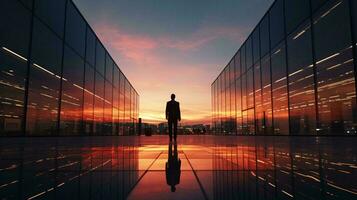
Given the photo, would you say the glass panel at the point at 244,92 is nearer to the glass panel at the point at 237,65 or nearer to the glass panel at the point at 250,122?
the glass panel at the point at 250,122

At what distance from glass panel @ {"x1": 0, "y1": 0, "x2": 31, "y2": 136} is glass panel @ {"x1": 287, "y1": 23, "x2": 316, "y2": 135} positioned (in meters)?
10.8

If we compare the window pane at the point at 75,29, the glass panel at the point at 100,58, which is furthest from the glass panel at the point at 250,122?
the window pane at the point at 75,29

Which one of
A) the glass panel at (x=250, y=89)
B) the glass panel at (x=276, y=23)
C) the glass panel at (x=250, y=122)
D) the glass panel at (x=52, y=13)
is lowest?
the glass panel at (x=250, y=122)

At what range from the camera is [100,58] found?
2252 centimetres

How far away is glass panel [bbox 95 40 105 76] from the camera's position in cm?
2145

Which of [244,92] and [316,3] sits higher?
[316,3]

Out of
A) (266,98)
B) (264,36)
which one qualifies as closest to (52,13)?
(266,98)

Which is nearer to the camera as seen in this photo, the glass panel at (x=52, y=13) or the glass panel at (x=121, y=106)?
the glass panel at (x=52, y=13)

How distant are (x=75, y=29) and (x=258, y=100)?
13037mm

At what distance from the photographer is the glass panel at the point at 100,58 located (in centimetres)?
2145

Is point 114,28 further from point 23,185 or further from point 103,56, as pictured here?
point 23,185

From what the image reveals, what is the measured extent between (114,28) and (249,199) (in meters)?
24.4

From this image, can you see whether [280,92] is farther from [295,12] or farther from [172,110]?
[172,110]

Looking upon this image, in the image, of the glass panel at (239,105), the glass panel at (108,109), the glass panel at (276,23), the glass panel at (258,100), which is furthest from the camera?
the glass panel at (239,105)
